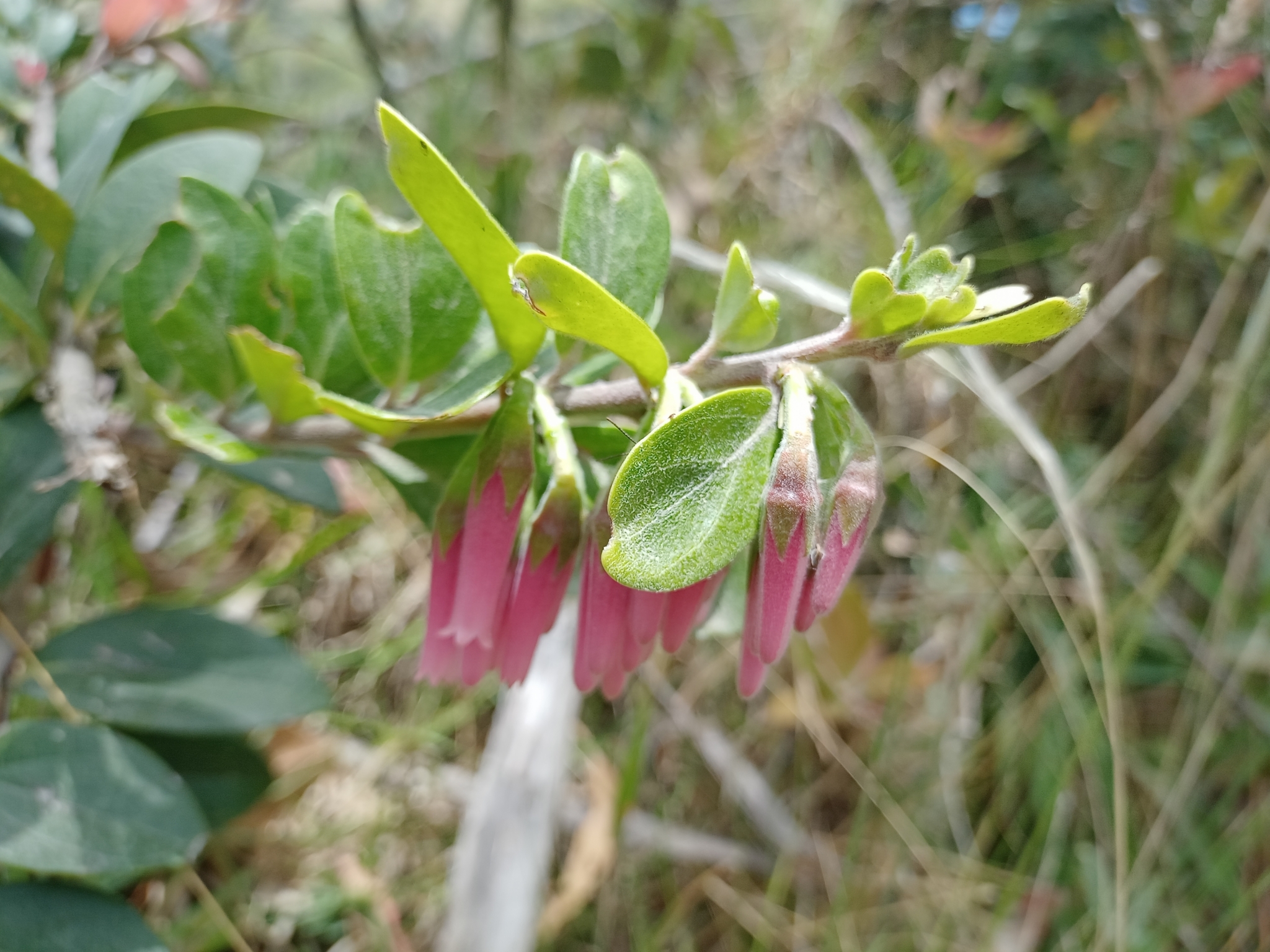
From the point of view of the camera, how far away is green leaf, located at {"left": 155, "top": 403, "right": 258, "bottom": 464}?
0.57 m

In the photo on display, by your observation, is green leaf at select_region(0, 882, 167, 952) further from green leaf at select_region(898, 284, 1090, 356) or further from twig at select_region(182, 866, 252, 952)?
green leaf at select_region(898, 284, 1090, 356)

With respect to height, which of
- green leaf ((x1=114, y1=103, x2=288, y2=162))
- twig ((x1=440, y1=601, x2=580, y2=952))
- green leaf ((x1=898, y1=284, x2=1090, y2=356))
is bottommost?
twig ((x1=440, y1=601, x2=580, y2=952))

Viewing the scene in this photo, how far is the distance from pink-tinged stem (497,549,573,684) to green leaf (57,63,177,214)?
1.68ft

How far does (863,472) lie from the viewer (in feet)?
1.59

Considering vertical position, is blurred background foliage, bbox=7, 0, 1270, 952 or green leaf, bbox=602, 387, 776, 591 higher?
green leaf, bbox=602, 387, 776, 591

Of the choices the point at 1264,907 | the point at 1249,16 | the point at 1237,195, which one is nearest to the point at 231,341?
the point at 1249,16

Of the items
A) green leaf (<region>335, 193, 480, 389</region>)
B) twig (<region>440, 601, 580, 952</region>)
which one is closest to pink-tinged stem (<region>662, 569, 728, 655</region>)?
green leaf (<region>335, 193, 480, 389</region>)

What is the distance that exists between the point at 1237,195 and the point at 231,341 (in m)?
1.78

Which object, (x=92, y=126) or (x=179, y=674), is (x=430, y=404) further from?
(x=92, y=126)

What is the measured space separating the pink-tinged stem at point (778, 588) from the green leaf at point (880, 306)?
0.12 metres

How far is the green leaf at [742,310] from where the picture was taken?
19.2 inches

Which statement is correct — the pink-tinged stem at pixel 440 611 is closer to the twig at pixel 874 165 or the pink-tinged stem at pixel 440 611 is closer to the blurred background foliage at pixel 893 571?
the blurred background foliage at pixel 893 571

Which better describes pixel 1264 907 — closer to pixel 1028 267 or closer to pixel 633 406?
pixel 1028 267

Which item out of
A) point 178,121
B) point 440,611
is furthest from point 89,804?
point 178,121
